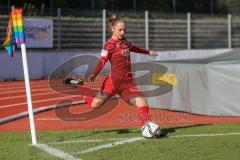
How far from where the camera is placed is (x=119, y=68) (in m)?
10.4

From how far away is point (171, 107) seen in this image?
14836mm

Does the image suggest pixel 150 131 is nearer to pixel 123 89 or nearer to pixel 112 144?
pixel 112 144

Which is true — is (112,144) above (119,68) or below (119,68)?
below

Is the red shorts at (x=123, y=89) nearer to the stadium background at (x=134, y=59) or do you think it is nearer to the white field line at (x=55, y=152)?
the stadium background at (x=134, y=59)

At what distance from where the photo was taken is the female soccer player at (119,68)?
10281mm

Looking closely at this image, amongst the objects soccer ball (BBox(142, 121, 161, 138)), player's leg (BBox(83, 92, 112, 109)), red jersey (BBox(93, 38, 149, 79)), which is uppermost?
red jersey (BBox(93, 38, 149, 79))

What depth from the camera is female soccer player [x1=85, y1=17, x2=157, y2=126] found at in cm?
1028

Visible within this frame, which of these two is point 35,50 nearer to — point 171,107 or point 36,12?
point 36,12

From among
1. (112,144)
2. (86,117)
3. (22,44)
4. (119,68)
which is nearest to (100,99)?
(119,68)

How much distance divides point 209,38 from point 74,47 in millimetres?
8251

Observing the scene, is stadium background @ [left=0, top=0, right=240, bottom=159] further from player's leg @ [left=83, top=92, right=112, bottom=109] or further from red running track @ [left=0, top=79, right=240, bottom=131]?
player's leg @ [left=83, top=92, right=112, bottom=109]

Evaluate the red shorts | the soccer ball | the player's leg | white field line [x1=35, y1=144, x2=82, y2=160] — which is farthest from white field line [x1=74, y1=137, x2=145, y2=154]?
the player's leg

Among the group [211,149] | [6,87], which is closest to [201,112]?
[211,149]

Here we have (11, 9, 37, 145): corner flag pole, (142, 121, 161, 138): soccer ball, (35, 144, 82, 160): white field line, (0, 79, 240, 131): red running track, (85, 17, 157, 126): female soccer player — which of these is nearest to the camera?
(35, 144, 82, 160): white field line
